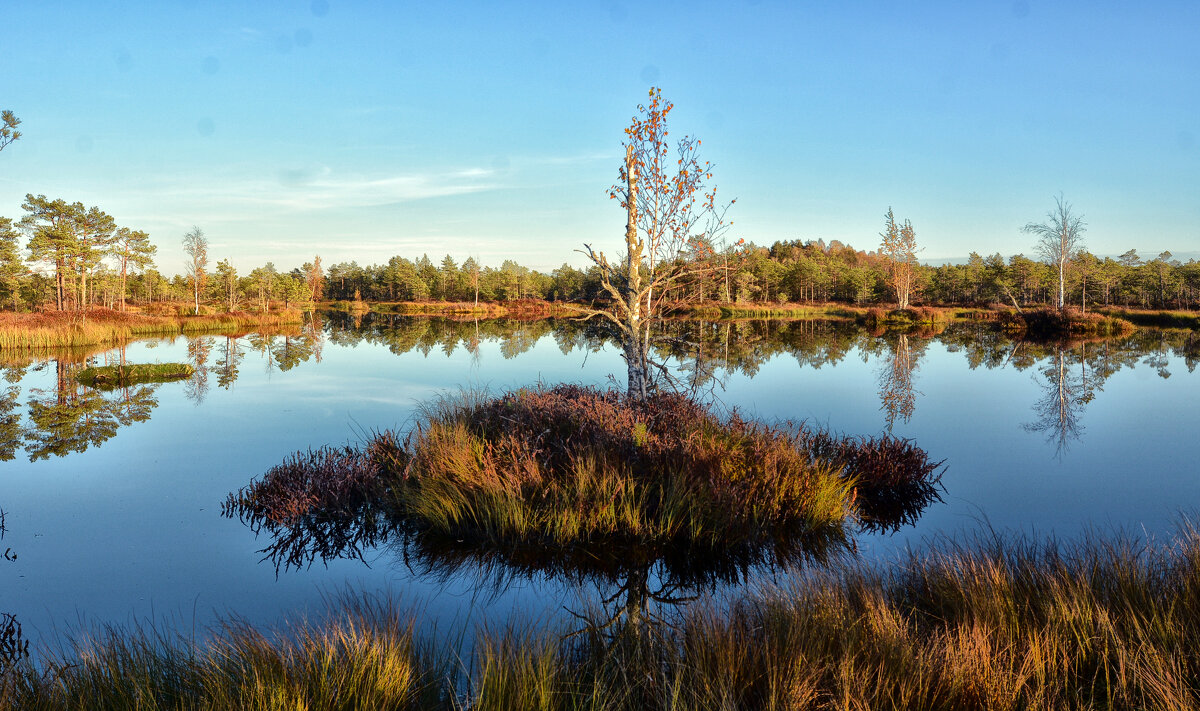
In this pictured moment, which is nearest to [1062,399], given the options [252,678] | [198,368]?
[252,678]

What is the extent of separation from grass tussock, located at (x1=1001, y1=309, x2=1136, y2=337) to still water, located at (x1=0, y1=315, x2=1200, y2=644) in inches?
437

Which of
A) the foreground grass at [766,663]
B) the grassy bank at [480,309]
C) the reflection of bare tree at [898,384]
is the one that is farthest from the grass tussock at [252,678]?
the grassy bank at [480,309]

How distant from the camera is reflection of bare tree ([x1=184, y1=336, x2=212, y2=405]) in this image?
1514 cm

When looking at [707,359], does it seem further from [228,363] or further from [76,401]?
[76,401]

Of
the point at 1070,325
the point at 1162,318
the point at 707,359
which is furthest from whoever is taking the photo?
the point at 1162,318

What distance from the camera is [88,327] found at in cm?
2717

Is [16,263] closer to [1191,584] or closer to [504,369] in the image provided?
[504,369]

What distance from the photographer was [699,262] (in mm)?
10453

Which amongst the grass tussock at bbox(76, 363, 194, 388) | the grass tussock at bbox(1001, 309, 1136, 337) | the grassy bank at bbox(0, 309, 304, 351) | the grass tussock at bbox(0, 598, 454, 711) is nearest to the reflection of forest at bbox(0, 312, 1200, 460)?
the grass tussock at bbox(76, 363, 194, 388)

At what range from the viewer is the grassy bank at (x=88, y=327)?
2441 centimetres

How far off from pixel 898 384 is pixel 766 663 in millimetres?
15158

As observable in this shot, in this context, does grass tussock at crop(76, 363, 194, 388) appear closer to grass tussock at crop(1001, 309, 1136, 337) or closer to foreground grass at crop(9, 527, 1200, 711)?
foreground grass at crop(9, 527, 1200, 711)

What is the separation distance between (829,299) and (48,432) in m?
75.1

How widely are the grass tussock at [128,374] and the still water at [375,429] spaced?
636 mm
